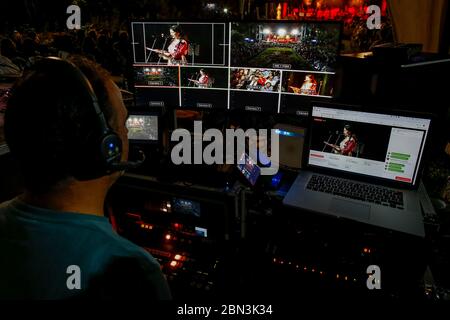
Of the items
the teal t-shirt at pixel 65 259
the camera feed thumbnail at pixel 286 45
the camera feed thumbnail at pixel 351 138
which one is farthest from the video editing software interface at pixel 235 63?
the teal t-shirt at pixel 65 259

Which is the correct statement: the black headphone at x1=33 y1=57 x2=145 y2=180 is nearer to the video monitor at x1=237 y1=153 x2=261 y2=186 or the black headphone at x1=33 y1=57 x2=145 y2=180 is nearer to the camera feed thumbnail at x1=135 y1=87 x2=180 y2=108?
the video monitor at x1=237 y1=153 x2=261 y2=186

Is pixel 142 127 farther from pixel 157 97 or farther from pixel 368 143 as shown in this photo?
pixel 368 143

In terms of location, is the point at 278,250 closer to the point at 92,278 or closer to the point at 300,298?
the point at 300,298

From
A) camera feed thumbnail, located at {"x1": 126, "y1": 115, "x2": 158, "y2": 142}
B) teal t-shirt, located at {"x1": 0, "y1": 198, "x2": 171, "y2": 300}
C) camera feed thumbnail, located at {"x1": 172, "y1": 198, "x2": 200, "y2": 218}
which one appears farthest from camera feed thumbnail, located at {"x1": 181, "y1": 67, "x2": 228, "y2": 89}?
teal t-shirt, located at {"x1": 0, "y1": 198, "x2": 171, "y2": 300}

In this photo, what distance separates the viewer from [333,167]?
4.90ft

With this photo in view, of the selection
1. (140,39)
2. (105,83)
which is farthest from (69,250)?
(140,39)

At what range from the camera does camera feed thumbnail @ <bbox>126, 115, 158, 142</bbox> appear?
5.46ft

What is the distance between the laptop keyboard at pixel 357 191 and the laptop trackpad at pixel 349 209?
0.06m

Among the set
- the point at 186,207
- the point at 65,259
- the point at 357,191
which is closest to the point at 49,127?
the point at 65,259

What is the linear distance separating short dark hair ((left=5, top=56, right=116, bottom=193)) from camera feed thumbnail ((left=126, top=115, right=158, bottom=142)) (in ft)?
3.38

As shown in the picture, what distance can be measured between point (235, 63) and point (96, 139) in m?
1.12

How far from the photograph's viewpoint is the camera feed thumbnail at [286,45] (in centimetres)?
149

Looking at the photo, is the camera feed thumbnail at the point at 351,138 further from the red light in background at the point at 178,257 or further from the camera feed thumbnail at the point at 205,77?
the red light in background at the point at 178,257

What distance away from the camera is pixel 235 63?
163cm
